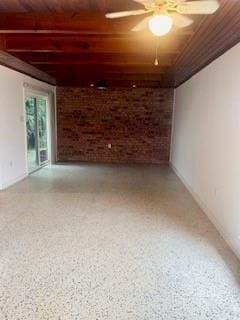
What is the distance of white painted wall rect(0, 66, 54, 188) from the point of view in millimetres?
4953

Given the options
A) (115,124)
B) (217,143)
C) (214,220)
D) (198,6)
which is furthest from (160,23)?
(115,124)

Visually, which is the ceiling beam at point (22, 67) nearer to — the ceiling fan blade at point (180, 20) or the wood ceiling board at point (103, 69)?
the wood ceiling board at point (103, 69)

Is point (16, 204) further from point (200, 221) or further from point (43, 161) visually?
point (43, 161)

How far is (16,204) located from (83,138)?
4.15 meters

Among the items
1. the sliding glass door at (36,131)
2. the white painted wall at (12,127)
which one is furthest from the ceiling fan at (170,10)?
the sliding glass door at (36,131)

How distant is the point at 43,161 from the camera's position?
729cm

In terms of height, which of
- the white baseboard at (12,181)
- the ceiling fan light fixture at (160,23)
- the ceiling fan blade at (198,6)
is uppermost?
the ceiling fan blade at (198,6)

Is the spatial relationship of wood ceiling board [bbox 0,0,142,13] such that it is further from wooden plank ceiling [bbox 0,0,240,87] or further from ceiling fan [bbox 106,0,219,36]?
ceiling fan [bbox 106,0,219,36]

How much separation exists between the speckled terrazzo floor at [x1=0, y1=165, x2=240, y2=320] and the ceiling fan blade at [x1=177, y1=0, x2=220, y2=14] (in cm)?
214

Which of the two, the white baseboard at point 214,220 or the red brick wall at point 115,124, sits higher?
the red brick wall at point 115,124

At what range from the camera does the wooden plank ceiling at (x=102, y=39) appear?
8.65ft

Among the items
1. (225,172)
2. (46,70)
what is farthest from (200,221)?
(46,70)

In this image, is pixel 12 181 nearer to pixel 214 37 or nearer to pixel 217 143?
pixel 217 143

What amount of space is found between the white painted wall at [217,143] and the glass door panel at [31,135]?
11.7 feet
